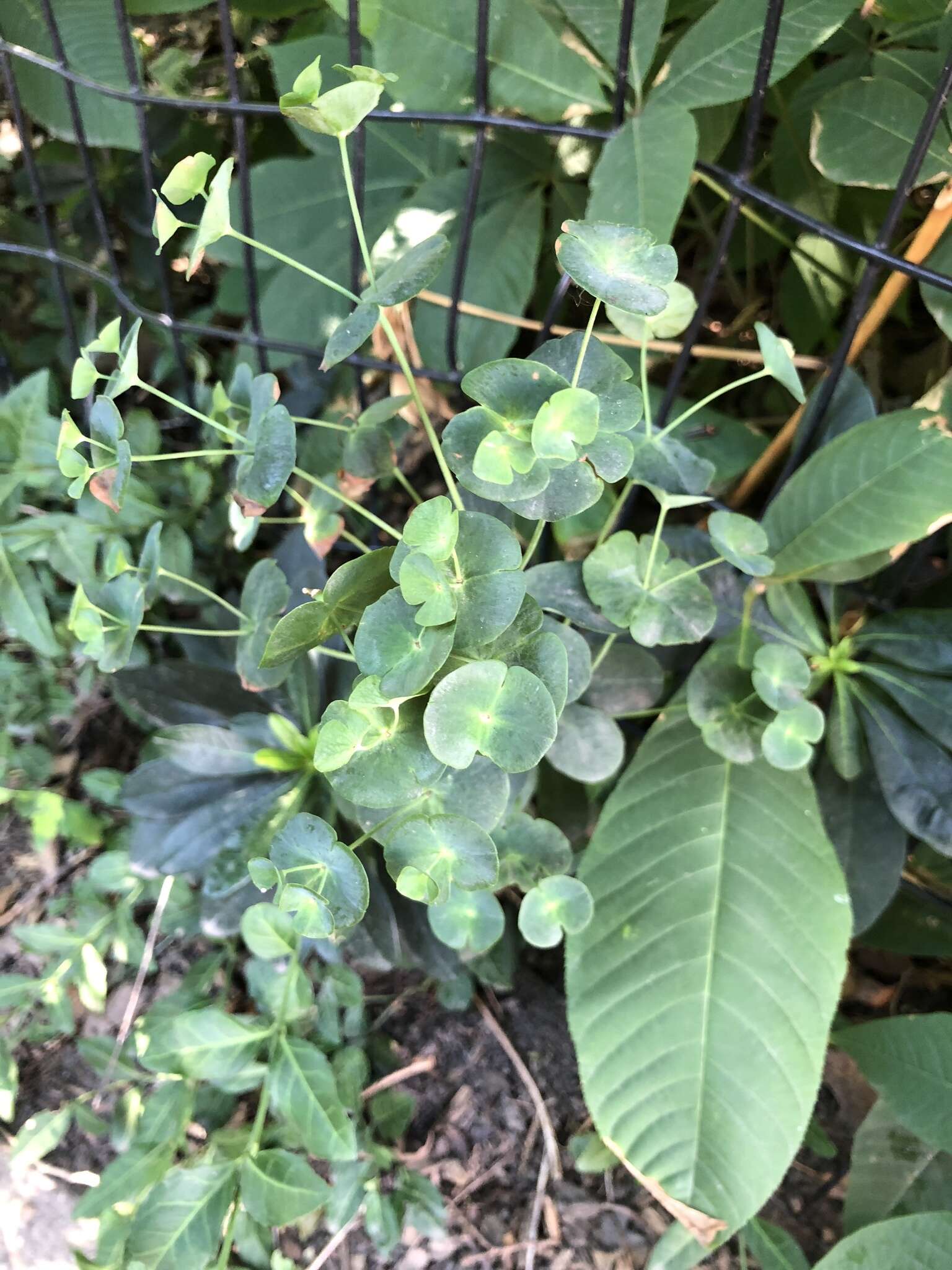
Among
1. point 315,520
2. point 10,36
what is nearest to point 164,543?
point 315,520

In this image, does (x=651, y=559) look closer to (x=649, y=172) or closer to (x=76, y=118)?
(x=649, y=172)

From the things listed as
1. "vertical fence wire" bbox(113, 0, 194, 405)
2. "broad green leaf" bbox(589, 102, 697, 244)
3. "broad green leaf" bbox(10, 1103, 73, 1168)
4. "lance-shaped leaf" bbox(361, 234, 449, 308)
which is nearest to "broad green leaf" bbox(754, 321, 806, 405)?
"broad green leaf" bbox(589, 102, 697, 244)

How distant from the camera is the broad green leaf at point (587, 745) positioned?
0.71m

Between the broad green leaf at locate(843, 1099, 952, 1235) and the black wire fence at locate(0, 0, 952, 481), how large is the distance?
694 mm

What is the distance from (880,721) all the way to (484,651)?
17.5 inches

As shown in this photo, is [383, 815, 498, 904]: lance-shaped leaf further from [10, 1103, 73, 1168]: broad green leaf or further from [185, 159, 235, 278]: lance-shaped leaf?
[10, 1103, 73, 1168]: broad green leaf

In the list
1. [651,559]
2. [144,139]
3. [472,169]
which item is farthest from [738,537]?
[144,139]

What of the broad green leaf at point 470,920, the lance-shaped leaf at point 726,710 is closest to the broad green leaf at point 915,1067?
the lance-shaped leaf at point 726,710

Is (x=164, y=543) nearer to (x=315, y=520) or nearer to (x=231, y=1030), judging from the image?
(x=315, y=520)

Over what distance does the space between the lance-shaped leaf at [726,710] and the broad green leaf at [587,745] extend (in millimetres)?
75

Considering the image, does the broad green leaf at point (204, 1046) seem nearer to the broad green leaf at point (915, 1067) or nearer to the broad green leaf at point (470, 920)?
the broad green leaf at point (470, 920)

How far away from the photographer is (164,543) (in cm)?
95

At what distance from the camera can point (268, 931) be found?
0.78 m

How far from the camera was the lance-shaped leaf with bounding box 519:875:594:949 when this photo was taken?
644 millimetres
